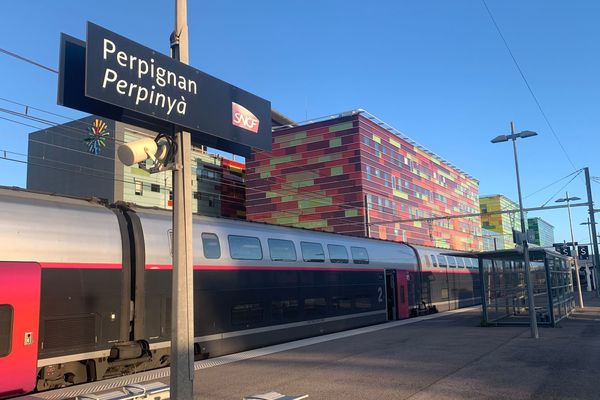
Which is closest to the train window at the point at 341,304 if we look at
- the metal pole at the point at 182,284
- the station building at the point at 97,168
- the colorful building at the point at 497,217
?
the metal pole at the point at 182,284

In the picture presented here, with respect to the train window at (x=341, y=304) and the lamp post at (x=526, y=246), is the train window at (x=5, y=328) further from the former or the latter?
the lamp post at (x=526, y=246)

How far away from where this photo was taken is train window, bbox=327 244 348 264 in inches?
671

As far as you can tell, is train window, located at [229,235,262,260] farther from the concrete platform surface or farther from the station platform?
the concrete platform surface

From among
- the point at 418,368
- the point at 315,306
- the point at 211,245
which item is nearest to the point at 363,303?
the point at 315,306

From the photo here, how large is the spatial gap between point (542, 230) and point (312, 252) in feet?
406

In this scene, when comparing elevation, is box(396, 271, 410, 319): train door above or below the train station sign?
below

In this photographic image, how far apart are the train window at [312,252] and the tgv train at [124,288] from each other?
4 cm

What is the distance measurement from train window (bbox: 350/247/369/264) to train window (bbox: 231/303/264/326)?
5.78 meters

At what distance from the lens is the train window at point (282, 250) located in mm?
14250

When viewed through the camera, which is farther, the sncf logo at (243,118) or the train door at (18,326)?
the train door at (18,326)

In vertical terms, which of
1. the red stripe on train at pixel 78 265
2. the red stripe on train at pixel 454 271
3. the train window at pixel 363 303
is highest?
the red stripe on train at pixel 78 265

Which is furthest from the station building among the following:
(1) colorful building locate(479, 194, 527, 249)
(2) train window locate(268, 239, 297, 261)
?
(1) colorful building locate(479, 194, 527, 249)

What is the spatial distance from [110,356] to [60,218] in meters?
2.71

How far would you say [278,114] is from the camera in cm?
8881
